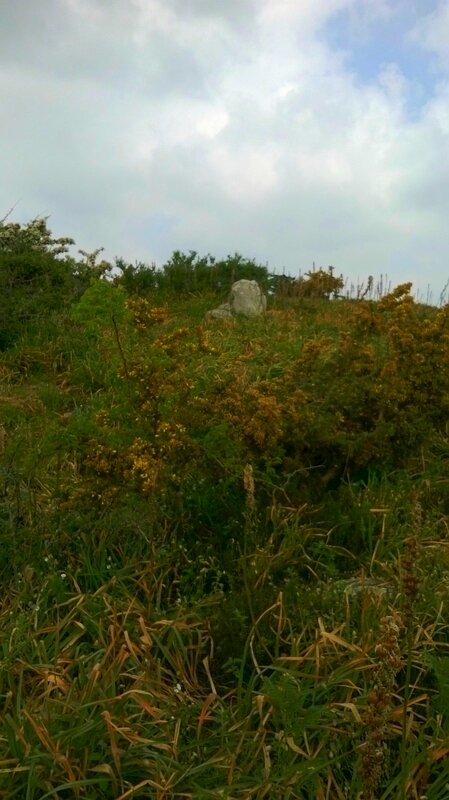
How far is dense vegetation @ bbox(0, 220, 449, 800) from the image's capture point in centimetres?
358

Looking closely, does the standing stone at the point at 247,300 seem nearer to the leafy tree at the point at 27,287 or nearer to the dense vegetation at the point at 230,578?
the leafy tree at the point at 27,287

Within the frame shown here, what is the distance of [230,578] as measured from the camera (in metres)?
4.66

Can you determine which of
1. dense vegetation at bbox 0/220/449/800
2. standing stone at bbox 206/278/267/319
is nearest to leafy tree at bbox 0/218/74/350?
standing stone at bbox 206/278/267/319

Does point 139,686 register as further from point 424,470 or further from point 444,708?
point 424,470

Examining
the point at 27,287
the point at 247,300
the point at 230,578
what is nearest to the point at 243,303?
the point at 247,300

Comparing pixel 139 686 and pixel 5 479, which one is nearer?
pixel 139 686

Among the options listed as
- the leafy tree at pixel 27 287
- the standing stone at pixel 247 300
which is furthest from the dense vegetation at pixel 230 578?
the standing stone at pixel 247 300

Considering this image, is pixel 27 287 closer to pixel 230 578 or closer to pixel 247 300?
pixel 247 300

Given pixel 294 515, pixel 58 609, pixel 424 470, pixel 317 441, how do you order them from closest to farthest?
pixel 58 609, pixel 294 515, pixel 317 441, pixel 424 470

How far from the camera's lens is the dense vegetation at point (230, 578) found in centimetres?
358

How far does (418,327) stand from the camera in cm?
639

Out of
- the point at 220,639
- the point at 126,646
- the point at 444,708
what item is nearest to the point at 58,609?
the point at 126,646

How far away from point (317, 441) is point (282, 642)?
1.71 meters

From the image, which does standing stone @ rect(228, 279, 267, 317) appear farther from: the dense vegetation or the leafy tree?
the dense vegetation
